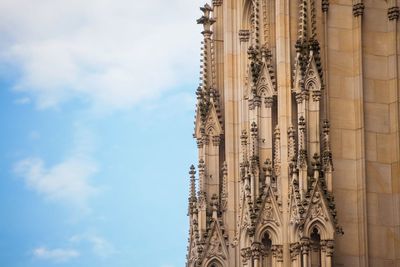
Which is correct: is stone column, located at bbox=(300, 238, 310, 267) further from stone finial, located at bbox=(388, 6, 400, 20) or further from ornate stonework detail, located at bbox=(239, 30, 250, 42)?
ornate stonework detail, located at bbox=(239, 30, 250, 42)

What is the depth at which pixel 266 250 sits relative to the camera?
2534 inches

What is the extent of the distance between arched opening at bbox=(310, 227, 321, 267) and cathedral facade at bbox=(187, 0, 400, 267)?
42 mm

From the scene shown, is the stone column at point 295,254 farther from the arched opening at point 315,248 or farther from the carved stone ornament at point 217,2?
the carved stone ornament at point 217,2

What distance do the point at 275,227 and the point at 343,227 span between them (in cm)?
206

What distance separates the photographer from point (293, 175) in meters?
63.6

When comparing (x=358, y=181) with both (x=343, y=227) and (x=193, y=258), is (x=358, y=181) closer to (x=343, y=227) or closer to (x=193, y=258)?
(x=343, y=227)

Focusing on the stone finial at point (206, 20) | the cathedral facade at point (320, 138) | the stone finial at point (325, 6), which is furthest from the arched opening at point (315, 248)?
the stone finial at point (206, 20)

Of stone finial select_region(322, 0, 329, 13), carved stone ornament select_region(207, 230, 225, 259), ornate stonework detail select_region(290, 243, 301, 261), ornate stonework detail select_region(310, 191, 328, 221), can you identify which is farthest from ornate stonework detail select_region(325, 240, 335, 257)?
stone finial select_region(322, 0, 329, 13)

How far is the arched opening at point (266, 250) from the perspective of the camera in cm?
6425

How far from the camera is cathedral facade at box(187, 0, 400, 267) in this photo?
6347cm

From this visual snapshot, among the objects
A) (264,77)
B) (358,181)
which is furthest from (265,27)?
(358,181)

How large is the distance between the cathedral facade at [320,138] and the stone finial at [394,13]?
3 centimetres

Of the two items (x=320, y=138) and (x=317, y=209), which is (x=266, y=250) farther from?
(x=320, y=138)

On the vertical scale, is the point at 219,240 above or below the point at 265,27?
below
